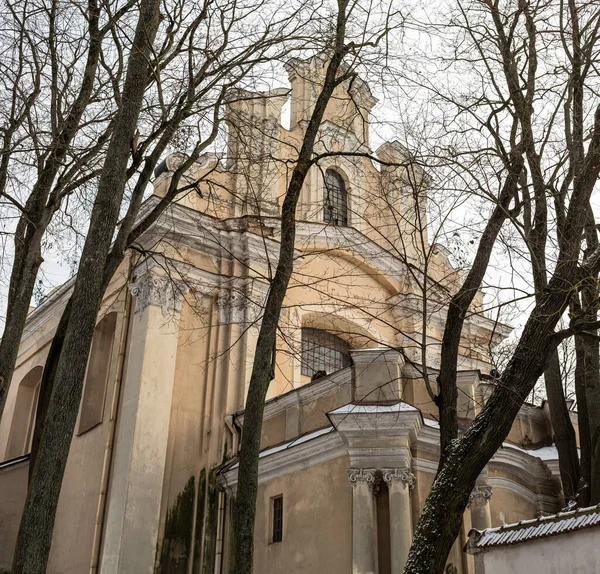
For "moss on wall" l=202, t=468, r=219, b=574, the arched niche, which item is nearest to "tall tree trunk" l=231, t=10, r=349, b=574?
"moss on wall" l=202, t=468, r=219, b=574

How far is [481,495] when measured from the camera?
13.1m

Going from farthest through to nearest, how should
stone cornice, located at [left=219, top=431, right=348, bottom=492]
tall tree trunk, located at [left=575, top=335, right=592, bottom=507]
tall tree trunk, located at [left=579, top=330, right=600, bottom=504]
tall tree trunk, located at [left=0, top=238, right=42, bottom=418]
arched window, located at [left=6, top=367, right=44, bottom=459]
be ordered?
arched window, located at [left=6, top=367, right=44, bottom=459] → stone cornice, located at [left=219, top=431, right=348, bottom=492] → tall tree trunk, located at [left=579, top=330, right=600, bottom=504] → tall tree trunk, located at [left=575, top=335, right=592, bottom=507] → tall tree trunk, located at [left=0, top=238, right=42, bottom=418]

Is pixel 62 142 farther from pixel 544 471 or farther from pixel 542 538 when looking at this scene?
pixel 544 471

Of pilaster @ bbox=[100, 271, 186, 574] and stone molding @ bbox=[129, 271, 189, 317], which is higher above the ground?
stone molding @ bbox=[129, 271, 189, 317]

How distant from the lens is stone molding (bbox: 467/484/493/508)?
1305cm

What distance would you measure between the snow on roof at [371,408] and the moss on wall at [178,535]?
3943mm

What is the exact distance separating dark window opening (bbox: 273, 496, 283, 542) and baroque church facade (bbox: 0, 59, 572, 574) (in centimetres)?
2

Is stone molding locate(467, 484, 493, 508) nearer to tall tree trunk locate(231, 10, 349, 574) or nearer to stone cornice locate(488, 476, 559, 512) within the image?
stone cornice locate(488, 476, 559, 512)

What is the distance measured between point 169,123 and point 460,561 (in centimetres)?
792

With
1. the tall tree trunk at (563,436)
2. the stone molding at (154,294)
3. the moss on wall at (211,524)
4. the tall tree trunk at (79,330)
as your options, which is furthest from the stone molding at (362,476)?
the tall tree trunk at (79,330)

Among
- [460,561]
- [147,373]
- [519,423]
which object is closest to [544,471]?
[519,423]

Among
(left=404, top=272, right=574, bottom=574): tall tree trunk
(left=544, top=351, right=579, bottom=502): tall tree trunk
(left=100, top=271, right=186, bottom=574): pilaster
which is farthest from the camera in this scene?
(left=100, top=271, right=186, bottom=574): pilaster

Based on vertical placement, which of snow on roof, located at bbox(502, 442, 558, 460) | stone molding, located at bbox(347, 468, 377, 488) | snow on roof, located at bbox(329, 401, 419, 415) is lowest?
stone molding, located at bbox(347, 468, 377, 488)

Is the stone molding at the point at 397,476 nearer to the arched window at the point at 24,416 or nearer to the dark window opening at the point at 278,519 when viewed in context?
the dark window opening at the point at 278,519
